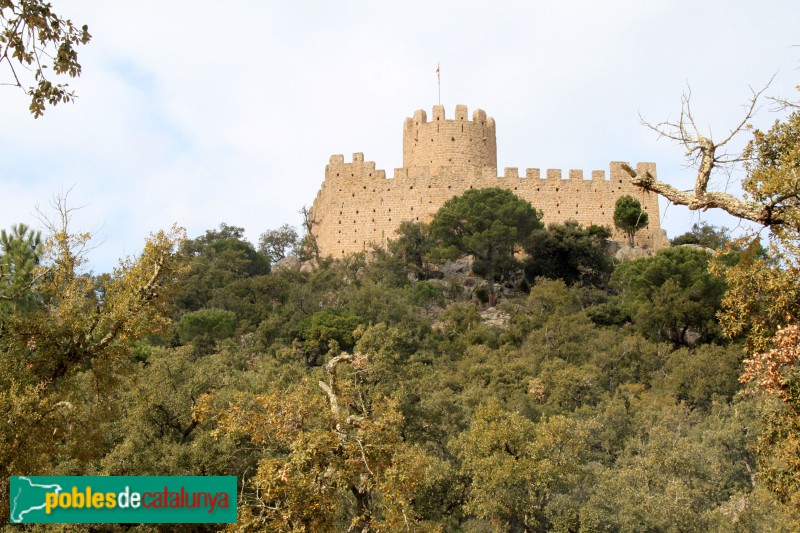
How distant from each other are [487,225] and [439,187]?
17.6ft

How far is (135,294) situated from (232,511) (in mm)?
2925

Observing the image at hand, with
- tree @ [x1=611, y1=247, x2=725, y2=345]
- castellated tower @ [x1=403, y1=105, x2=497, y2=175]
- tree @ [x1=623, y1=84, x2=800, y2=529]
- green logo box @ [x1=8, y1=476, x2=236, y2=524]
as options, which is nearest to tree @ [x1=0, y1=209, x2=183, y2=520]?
green logo box @ [x1=8, y1=476, x2=236, y2=524]

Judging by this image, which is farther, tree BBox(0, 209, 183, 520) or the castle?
the castle

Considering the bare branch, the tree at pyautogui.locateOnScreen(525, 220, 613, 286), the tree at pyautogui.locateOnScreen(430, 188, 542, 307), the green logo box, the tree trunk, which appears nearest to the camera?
the bare branch

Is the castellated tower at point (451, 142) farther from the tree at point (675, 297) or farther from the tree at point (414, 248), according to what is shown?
the tree at point (675, 297)

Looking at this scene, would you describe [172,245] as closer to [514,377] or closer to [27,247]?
[27,247]

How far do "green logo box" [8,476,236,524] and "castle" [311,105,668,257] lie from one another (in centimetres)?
3351

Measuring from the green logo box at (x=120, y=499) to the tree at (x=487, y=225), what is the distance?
94.0ft

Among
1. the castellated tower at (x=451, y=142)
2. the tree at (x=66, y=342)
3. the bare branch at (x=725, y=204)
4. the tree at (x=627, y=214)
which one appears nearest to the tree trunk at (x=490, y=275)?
the castellated tower at (x=451, y=142)

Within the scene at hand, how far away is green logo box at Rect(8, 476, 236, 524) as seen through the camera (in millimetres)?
9422

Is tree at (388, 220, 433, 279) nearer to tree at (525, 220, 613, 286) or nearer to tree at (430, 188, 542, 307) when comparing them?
tree at (430, 188, 542, 307)

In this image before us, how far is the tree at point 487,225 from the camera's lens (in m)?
38.7

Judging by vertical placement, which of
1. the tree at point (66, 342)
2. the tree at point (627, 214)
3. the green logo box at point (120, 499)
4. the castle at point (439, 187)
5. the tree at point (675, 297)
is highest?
the castle at point (439, 187)

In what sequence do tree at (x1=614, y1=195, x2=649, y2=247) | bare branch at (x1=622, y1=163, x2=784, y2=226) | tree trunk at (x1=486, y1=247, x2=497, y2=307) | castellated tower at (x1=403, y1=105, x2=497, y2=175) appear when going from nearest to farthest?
bare branch at (x1=622, y1=163, x2=784, y2=226) → tree trunk at (x1=486, y1=247, x2=497, y2=307) → tree at (x1=614, y1=195, x2=649, y2=247) → castellated tower at (x1=403, y1=105, x2=497, y2=175)
